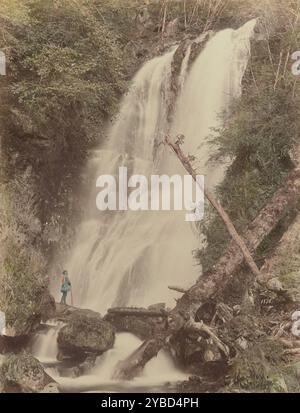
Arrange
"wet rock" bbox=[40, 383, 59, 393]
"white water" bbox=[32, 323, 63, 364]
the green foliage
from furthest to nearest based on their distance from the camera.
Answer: the green foliage
"white water" bbox=[32, 323, 63, 364]
"wet rock" bbox=[40, 383, 59, 393]

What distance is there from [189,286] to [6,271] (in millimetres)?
1951

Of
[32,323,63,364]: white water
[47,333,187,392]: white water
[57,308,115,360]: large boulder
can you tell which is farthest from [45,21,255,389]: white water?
[32,323,63,364]: white water

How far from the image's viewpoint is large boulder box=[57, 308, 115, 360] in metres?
5.29

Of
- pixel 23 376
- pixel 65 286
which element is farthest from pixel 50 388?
pixel 65 286

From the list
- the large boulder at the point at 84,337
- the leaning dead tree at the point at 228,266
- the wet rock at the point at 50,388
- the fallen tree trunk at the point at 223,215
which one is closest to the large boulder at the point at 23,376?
the wet rock at the point at 50,388

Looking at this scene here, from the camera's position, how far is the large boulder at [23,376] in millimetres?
5121

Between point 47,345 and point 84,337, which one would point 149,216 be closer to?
point 84,337

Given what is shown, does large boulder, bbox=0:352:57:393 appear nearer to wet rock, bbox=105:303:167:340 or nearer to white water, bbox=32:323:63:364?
white water, bbox=32:323:63:364

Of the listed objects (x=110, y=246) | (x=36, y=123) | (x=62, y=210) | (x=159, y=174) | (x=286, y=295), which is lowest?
(x=286, y=295)

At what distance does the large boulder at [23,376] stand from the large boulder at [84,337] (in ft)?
0.89

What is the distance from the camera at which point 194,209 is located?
5562 millimetres

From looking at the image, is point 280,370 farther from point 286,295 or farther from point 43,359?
point 43,359

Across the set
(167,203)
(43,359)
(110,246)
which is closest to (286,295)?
(167,203)

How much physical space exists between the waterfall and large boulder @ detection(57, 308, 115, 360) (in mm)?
198
